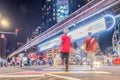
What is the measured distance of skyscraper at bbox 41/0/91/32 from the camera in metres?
136

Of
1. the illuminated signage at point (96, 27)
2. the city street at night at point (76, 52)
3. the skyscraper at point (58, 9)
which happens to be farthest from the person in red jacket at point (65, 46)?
the skyscraper at point (58, 9)

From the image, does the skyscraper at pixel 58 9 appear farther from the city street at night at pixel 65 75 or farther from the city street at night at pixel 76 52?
the city street at night at pixel 65 75

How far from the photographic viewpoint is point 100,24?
1615 inches

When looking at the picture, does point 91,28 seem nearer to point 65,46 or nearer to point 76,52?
point 76,52

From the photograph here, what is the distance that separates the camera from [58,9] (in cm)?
14150

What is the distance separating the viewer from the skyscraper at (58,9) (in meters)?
136

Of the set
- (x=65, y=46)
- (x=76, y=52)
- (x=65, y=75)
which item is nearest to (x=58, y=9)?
(x=76, y=52)

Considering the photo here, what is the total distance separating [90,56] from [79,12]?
35197 millimetres

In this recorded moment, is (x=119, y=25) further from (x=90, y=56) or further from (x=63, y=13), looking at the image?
(x=63, y=13)

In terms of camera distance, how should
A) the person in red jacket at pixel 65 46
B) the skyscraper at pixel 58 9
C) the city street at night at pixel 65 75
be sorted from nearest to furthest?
the city street at night at pixel 65 75
the person in red jacket at pixel 65 46
the skyscraper at pixel 58 9

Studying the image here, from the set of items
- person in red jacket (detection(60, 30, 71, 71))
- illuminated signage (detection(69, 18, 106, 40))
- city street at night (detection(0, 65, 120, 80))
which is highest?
illuminated signage (detection(69, 18, 106, 40))

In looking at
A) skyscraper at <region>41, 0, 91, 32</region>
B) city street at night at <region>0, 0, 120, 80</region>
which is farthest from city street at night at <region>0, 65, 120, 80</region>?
skyscraper at <region>41, 0, 91, 32</region>

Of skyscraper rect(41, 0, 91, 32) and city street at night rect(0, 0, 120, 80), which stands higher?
skyscraper rect(41, 0, 91, 32)

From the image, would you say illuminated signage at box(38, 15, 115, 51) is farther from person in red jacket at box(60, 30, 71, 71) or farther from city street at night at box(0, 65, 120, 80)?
city street at night at box(0, 65, 120, 80)
